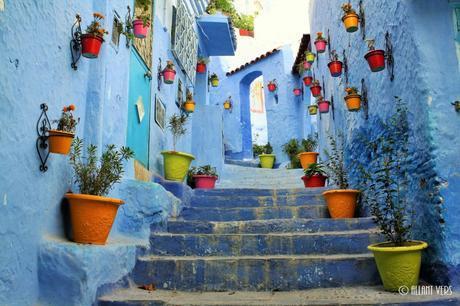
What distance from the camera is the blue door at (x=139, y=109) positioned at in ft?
18.1

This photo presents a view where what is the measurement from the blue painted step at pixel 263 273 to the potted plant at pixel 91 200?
0.68 meters

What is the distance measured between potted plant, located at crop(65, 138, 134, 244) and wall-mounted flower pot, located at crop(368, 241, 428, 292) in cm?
218

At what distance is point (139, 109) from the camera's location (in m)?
5.78

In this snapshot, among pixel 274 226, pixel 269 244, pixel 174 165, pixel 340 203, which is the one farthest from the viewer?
pixel 174 165

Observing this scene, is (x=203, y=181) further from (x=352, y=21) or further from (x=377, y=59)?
(x=377, y=59)

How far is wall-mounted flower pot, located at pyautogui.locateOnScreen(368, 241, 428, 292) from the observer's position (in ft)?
11.0

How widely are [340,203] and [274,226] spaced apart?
103 centimetres

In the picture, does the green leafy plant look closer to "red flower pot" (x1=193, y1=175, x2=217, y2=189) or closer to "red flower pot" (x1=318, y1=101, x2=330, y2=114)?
"red flower pot" (x1=193, y1=175, x2=217, y2=189)

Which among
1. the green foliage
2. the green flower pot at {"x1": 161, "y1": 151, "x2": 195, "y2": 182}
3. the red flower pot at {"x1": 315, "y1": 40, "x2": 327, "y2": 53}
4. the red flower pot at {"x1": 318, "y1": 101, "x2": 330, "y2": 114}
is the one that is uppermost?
the red flower pot at {"x1": 315, "y1": 40, "x2": 327, "y2": 53}

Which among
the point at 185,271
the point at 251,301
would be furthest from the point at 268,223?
the point at 251,301

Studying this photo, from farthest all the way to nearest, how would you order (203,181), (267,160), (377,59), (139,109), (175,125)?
(267,160), (203,181), (175,125), (139,109), (377,59)

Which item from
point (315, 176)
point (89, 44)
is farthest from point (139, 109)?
point (315, 176)

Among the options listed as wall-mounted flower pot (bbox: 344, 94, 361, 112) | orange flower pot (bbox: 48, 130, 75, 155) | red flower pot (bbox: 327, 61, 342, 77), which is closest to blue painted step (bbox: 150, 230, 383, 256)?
orange flower pot (bbox: 48, 130, 75, 155)

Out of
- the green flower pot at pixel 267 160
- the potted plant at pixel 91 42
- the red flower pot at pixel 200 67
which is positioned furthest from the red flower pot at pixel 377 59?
the green flower pot at pixel 267 160
